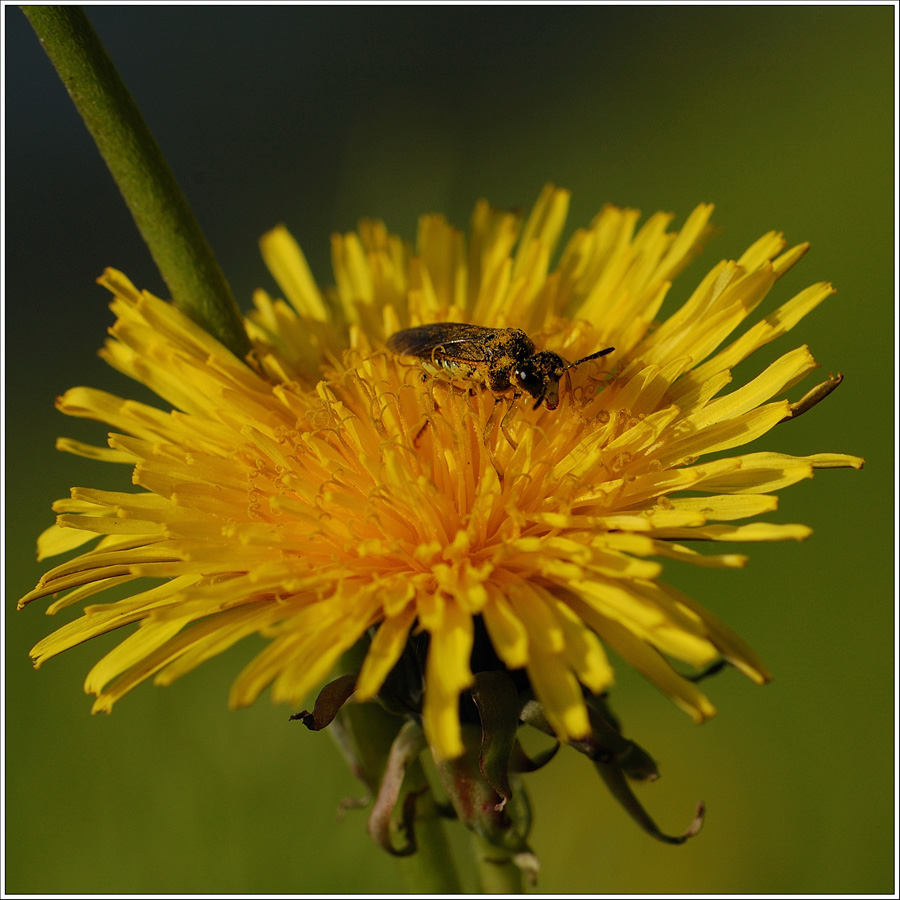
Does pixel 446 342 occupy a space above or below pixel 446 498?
above

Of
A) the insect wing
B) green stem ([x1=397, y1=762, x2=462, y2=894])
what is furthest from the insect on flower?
green stem ([x1=397, y1=762, x2=462, y2=894])

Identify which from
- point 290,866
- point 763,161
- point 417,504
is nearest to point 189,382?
point 417,504

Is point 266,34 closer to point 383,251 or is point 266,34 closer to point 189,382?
point 383,251

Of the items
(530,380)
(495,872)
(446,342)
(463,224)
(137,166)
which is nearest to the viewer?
(137,166)

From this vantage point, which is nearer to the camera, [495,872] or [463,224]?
[495,872]

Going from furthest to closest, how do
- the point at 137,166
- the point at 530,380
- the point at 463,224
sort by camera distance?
1. the point at 463,224
2. the point at 530,380
3. the point at 137,166

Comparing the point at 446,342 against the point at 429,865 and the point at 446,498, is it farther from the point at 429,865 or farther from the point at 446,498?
the point at 429,865

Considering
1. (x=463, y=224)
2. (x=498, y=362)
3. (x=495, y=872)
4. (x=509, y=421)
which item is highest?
(x=463, y=224)

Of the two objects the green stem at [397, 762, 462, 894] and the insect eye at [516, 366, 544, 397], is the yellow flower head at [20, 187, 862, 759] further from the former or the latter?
the green stem at [397, 762, 462, 894]

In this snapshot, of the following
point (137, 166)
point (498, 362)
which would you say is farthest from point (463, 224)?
point (137, 166)
